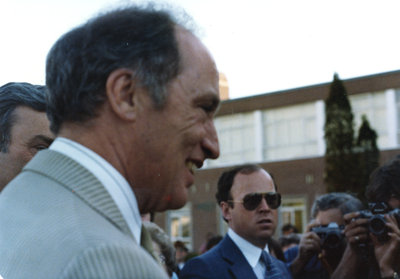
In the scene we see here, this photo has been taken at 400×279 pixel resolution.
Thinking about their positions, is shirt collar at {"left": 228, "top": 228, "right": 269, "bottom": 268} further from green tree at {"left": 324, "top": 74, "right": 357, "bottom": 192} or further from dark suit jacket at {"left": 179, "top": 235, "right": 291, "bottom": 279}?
green tree at {"left": 324, "top": 74, "right": 357, "bottom": 192}

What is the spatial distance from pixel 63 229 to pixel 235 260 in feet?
7.53

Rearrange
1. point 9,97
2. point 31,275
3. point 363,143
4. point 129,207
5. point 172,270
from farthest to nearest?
point 363,143
point 172,270
point 9,97
point 129,207
point 31,275

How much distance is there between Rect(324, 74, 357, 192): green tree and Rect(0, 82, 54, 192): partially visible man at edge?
19076 millimetres

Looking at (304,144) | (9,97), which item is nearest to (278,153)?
(304,144)

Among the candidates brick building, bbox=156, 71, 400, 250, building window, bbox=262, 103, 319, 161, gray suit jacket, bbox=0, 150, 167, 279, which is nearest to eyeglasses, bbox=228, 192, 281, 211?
gray suit jacket, bbox=0, 150, 167, 279

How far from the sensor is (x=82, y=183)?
3.45 ft

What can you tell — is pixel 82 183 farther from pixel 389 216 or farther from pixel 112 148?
pixel 389 216

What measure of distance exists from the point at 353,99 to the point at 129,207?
22270mm

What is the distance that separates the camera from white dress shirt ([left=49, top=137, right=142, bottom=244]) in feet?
3.59

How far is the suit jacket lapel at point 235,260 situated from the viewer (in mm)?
3055

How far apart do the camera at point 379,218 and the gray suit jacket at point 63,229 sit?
262cm

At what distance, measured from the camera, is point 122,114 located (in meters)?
1.17

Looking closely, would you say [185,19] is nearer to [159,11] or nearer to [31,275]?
[159,11]

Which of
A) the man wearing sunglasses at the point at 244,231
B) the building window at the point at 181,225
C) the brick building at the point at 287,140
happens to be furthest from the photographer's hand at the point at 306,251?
the building window at the point at 181,225
